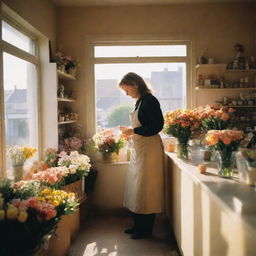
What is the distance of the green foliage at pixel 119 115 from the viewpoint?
171 inches

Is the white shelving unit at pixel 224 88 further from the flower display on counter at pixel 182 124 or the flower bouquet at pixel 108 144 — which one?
the flower display on counter at pixel 182 124

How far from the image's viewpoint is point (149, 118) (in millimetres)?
2875

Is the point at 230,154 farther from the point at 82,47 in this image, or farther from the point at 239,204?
the point at 82,47

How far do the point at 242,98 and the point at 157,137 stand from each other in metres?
1.75

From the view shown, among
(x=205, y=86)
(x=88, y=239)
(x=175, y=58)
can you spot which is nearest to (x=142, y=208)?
(x=88, y=239)

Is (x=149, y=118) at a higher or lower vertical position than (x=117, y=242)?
higher

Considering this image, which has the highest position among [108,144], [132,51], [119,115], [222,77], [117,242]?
[132,51]

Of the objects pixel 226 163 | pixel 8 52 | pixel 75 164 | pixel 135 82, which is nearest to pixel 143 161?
pixel 75 164

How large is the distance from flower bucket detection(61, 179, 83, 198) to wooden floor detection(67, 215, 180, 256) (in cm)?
46

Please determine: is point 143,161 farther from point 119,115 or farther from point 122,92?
Answer: point 122,92

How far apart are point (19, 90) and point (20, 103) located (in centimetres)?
15

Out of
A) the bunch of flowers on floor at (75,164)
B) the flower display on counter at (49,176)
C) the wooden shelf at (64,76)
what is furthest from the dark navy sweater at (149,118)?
the wooden shelf at (64,76)

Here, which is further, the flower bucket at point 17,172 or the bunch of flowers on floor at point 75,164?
the bunch of flowers on floor at point 75,164

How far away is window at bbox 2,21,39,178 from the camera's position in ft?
9.51
